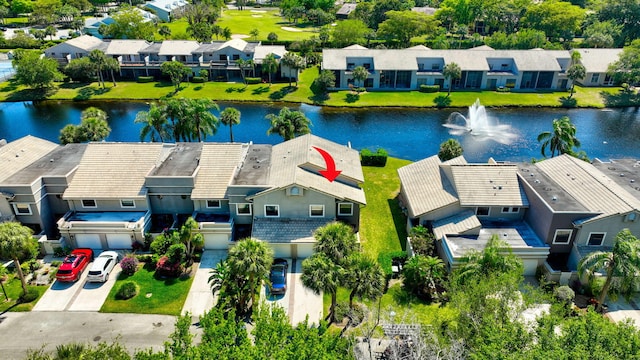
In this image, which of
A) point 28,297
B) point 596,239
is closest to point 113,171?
point 28,297

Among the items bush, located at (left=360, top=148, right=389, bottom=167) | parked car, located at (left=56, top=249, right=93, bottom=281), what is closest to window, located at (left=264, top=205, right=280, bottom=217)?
parked car, located at (left=56, top=249, right=93, bottom=281)

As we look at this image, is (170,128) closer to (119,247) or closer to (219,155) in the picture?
(219,155)

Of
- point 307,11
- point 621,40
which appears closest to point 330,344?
point 621,40

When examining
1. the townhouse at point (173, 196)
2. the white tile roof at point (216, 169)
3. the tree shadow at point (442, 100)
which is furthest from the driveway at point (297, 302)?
the tree shadow at point (442, 100)

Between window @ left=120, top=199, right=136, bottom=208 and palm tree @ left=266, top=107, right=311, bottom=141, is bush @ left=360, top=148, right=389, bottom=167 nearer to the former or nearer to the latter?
palm tree @ left=266, top=107, right=311, bottom=141

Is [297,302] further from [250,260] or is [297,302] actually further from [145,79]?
[145,79]

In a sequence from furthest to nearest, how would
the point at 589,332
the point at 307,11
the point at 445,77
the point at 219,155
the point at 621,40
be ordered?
1. the point at 307,11
2. the point at 621,40
3. the point at 445,77
4. the point at 219,155
5. the point at 589,332
